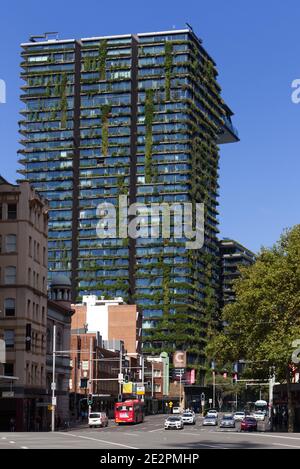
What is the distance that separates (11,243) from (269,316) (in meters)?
28.5

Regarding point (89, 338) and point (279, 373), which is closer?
point (279, 373)

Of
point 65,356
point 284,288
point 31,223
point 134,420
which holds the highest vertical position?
point 31,223

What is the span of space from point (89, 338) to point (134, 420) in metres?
36.4

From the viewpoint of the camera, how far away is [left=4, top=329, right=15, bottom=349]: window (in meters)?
95.8

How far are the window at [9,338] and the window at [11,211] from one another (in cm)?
1197

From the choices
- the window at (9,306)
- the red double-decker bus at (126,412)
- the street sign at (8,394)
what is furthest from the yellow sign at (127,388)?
the street sign at (8,394)

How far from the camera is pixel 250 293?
293 feet

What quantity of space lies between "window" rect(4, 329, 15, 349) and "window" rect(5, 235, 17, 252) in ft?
28.1

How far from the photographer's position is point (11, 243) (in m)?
97.6

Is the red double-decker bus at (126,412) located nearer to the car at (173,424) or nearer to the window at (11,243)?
the car at (173,424)

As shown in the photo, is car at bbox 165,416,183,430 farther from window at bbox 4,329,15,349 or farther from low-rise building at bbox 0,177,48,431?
window at bbox 4,329,15,349

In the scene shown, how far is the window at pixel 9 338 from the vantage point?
9575 centimetres

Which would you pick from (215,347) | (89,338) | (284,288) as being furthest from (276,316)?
(89,338)
